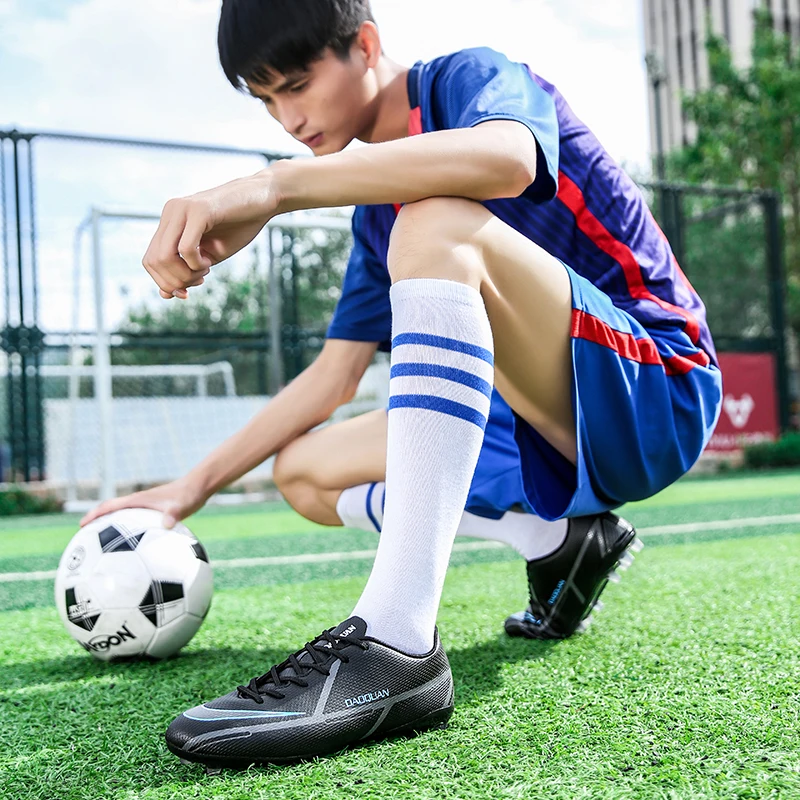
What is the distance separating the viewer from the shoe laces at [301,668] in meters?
1.16

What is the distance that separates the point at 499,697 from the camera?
1351 mm

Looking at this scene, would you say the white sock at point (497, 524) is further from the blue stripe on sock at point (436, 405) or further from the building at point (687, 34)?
the building at point (687, 34)

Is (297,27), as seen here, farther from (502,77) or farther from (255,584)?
(255,584)

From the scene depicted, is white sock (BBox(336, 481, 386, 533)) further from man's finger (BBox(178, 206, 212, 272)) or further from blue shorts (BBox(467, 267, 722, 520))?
man's finger (BBox(178, 206, 212, 272))

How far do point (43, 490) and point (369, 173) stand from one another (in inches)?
260

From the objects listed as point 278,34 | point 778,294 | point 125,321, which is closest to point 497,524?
point 278,34

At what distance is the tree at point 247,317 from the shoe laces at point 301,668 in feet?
22.3

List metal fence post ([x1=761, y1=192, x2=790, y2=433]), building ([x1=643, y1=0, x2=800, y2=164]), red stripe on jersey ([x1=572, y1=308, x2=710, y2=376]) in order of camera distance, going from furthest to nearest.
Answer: building ([x1=643, y1=0, x2=800, y2=164]) < metal fence post ([x1=761, y1=192, x2=790, y2=433]) < red stripe on jersey ([x1=572, y1=308, x2=710, y2=376])

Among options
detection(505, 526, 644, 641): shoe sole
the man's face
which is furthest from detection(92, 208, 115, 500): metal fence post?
the man's face

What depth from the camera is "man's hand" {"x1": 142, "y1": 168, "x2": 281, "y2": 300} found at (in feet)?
3.68

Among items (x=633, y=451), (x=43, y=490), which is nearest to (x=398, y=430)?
(x=633, y=451)

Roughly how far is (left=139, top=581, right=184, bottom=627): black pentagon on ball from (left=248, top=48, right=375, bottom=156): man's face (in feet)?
3.04

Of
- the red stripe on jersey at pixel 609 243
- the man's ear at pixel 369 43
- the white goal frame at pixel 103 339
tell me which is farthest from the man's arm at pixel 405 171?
the white goal frame at pixel 103 339

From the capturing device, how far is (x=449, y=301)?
3.99 ft
